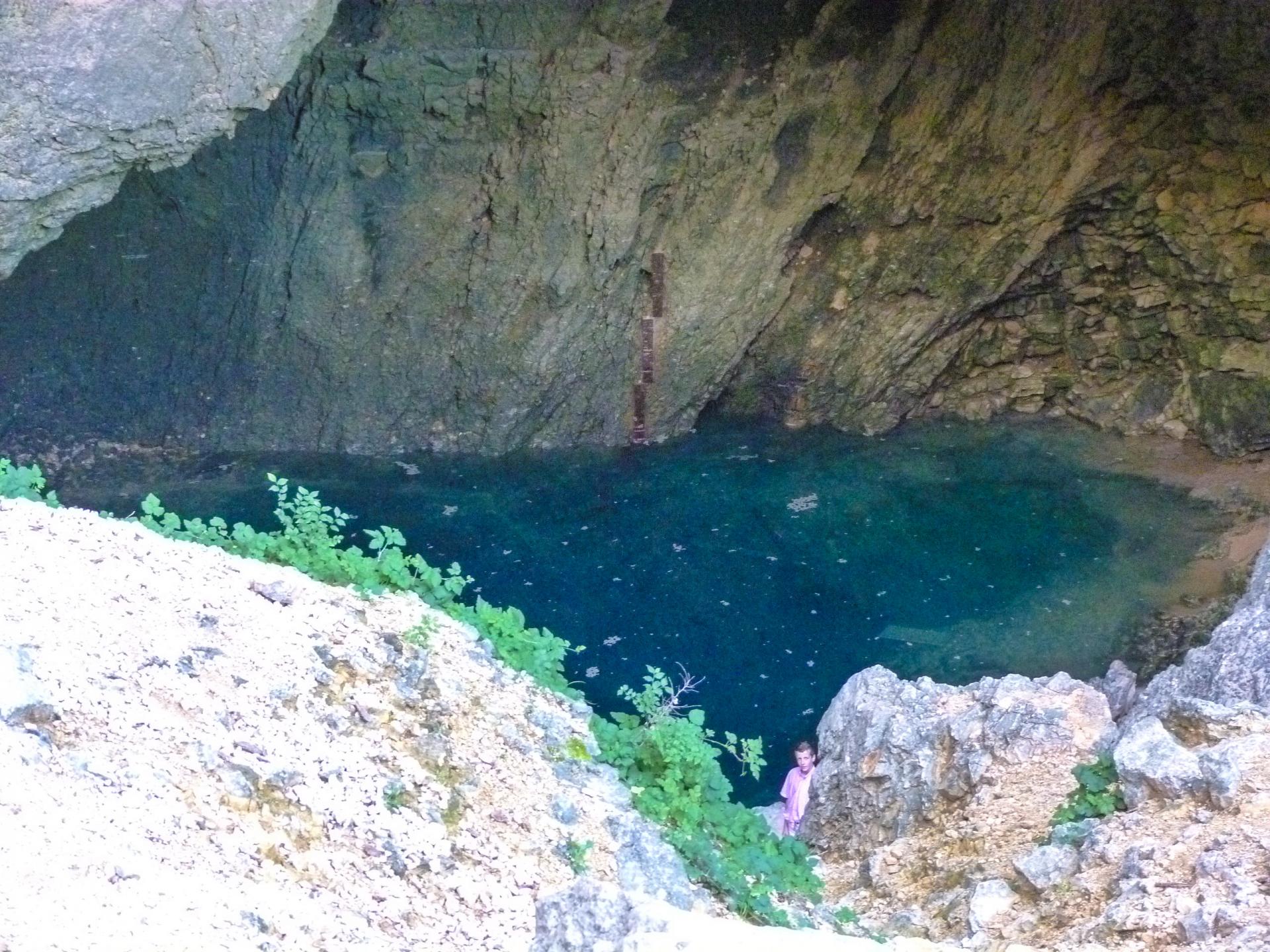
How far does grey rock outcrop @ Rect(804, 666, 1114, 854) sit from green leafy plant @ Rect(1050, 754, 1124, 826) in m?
0.19

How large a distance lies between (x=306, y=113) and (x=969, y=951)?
7.28 metres

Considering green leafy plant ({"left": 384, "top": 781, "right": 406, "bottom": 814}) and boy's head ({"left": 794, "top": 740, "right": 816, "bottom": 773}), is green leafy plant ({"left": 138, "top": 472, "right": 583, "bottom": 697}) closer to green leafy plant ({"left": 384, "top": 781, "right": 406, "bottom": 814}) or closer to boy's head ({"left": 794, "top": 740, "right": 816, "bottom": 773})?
green leafy plant ({"left": 384, "top": 781, "right": 406, "bottom": 814})

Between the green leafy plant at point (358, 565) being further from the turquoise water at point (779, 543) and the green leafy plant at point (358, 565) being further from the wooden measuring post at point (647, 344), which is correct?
the wooden measuring post at point (647, 344)

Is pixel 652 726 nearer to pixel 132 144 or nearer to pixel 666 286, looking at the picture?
pixel 132 144

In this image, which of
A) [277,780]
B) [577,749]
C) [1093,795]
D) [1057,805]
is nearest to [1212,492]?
[1057,805]

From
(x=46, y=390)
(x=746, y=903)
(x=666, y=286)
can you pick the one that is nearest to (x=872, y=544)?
(x=666, y=286)

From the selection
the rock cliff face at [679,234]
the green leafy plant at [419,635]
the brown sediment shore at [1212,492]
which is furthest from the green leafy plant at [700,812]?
the rock cliff face at [679,234]

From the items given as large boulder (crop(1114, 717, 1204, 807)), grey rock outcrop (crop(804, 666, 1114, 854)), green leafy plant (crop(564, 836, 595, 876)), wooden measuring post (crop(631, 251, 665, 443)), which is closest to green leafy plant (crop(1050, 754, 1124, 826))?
large boulder (crop(1114, 717, 1204, 807))

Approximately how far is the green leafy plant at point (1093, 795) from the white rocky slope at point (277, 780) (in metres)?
1.77

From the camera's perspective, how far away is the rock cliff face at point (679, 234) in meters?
8.68

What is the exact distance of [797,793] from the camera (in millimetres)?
6324

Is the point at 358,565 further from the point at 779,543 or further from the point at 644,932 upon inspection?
the point at 779,543

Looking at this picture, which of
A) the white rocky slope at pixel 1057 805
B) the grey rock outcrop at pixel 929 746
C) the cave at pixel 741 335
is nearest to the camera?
the white rocky slope at pixel 1057 805

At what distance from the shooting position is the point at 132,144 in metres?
5.50
